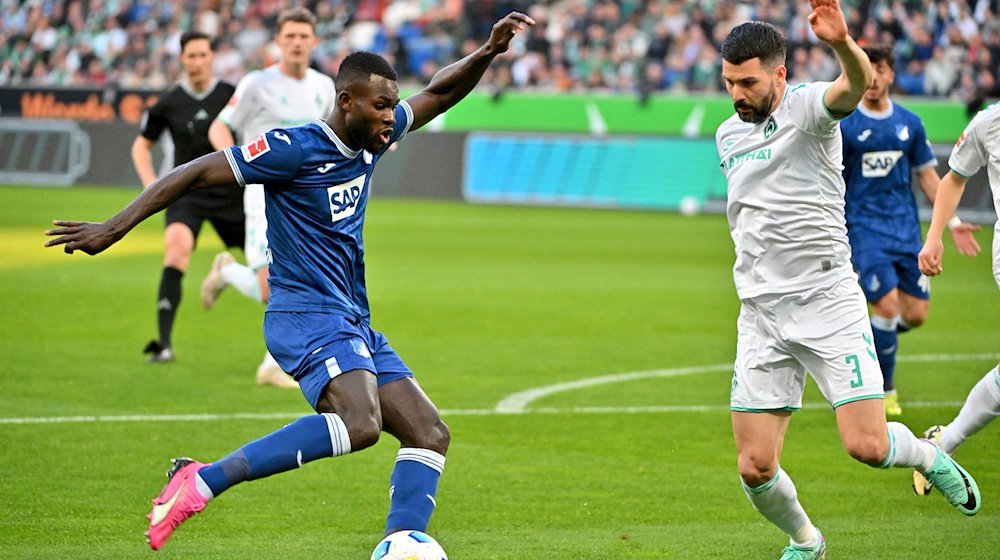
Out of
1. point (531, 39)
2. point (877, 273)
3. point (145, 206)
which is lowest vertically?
point (531, 39)

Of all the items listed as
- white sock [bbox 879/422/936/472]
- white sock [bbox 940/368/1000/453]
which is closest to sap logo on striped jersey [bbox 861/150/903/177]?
white sock [bbox 940/368/1000/453]

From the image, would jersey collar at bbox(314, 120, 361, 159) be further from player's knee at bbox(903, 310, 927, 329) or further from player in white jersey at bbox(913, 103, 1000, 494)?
player's knee at bbox(903, 310, 927, 329)

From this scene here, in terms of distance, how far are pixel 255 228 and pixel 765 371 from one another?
5.62m

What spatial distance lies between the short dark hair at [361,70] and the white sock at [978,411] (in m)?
3.35

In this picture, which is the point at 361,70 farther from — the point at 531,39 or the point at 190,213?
the point at 531,39

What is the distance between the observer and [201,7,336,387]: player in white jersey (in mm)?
10484

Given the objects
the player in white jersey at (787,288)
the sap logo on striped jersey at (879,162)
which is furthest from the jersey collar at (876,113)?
the player in white jersey at (787,288)

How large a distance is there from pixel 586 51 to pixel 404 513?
25.8m

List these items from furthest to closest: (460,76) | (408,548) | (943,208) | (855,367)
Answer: (943,208)
(460,76)
(855,367)
(408,548)

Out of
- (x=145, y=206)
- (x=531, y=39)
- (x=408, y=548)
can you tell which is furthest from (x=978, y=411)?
(x=531, y=39)

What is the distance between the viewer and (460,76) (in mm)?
6523

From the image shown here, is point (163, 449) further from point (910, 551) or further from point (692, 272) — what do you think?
point (692, 272)

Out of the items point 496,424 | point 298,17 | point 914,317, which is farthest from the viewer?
point 298,17

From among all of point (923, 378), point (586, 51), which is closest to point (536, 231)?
point (586, 51)
